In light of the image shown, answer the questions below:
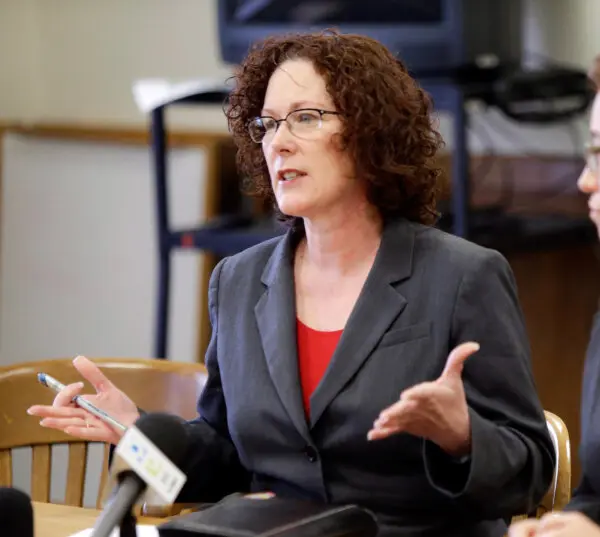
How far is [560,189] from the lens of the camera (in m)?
3.38

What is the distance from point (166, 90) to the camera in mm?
3162

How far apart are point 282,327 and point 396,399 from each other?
22cm

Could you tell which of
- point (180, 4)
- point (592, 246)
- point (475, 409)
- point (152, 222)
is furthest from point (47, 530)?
point (180, 4)

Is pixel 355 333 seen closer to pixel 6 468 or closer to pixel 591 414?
pixel 591 414

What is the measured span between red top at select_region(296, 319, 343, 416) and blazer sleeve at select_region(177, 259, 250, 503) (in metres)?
0.17

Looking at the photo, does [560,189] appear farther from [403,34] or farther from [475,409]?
[475,409]

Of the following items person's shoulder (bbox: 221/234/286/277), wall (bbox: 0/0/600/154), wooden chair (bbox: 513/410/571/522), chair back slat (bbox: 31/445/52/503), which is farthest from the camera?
wall (bbox: 0/0/600/154)

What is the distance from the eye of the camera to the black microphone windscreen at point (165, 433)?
126 cm

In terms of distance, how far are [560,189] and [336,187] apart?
180 centimetres

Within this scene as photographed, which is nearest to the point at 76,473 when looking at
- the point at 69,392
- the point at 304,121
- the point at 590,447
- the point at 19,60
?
the point at 69,392

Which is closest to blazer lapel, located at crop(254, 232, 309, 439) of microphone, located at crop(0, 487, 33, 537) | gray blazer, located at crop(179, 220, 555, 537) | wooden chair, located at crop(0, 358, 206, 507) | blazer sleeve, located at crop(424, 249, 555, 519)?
gray blazer, located at crop(179, 220, 555, 537)

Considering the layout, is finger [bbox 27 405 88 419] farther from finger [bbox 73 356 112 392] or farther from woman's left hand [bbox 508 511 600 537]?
woman's left hand [bbox 508 511 600 537]

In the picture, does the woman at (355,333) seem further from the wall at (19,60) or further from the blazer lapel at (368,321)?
the wall at (19,60)

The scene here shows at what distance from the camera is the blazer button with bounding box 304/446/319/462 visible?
5.40ft
